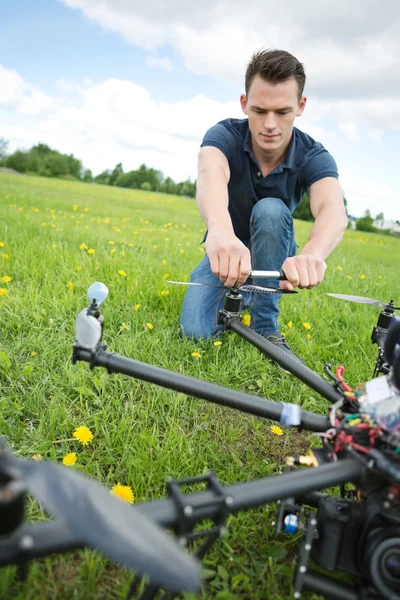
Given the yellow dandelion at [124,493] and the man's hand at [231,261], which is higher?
the man's hand at [231,261]

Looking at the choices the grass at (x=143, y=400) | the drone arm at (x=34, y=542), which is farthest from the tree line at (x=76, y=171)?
the drone arm at (x=34, y=542)

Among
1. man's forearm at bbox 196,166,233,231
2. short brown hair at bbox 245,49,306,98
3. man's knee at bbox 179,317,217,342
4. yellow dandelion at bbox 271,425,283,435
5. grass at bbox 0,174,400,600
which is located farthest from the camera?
man's knee at bbox 179,317,217,342

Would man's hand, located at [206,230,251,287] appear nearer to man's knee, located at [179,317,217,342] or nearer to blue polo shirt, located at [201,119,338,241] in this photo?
man's knee, located at [179,317,217,342]

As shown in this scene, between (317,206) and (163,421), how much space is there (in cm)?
197

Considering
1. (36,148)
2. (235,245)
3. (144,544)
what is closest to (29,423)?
(235,245)

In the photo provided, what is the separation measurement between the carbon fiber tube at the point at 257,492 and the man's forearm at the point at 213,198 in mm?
1761

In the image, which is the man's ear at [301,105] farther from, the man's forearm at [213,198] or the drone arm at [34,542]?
the drone arm at [34,542]

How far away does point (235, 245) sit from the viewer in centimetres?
244

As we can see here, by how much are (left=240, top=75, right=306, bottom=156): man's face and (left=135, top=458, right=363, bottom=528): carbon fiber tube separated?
2655 mm

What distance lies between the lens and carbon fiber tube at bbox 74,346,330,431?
1.62m

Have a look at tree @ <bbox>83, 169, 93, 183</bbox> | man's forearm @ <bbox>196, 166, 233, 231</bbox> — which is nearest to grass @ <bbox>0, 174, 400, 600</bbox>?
man's forearm @ <bbox>196, 166, 233, 231</bbox>

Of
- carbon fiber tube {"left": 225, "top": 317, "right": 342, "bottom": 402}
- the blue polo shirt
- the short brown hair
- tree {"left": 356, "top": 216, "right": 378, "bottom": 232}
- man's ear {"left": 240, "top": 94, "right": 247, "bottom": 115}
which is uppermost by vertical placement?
tree {"left": 356, "top": 216, "right": 378, "bottom": 232}

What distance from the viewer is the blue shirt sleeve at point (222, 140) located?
11.9 ft

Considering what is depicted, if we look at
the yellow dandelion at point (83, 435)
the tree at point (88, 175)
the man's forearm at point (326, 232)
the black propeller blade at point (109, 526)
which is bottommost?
the yellow dandelion at point (83, 435)
